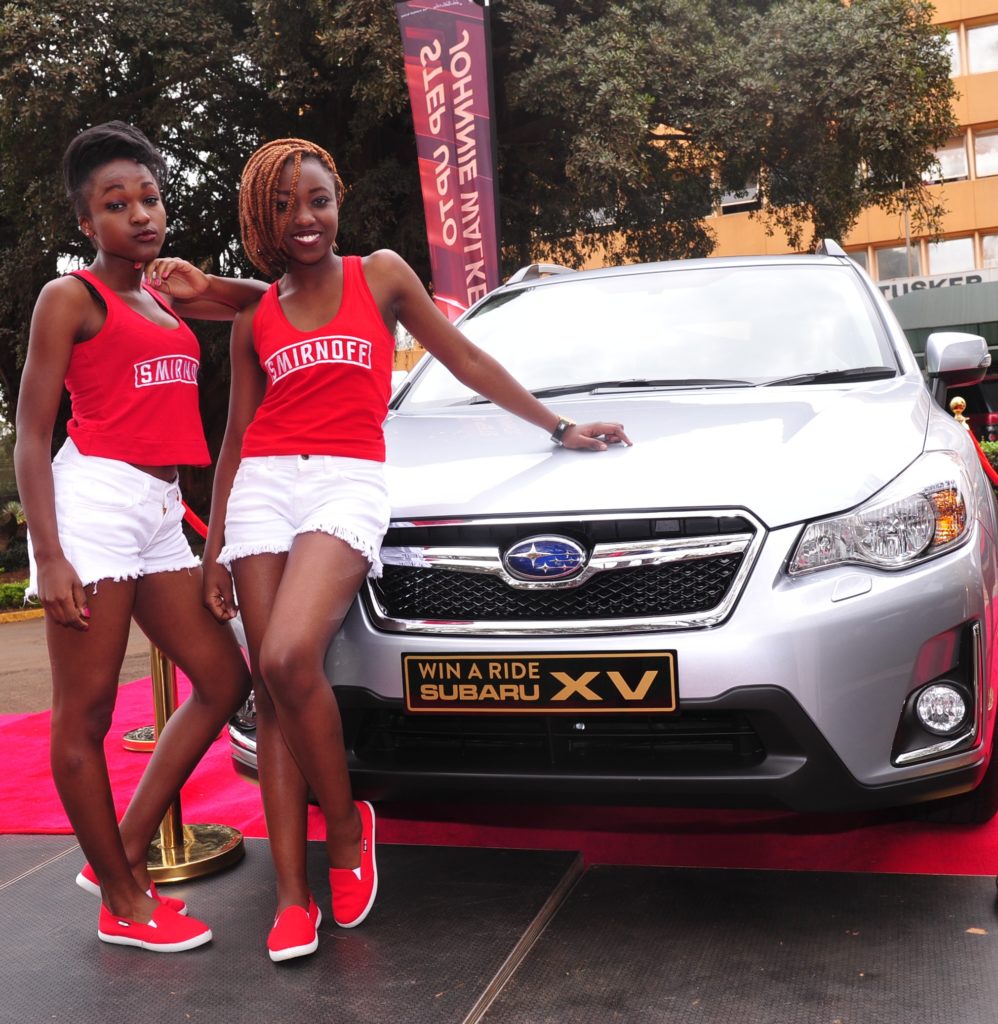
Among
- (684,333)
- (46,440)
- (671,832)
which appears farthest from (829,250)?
(46,440)

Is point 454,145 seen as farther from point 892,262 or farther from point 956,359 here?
point 892,262

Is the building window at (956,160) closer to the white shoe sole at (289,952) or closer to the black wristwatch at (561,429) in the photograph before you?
the black wristwatch at (561,429)

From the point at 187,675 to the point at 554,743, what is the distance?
894 mm

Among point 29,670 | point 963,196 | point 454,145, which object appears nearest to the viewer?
point 29,670

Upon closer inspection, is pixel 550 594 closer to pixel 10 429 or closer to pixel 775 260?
pixel 775 260

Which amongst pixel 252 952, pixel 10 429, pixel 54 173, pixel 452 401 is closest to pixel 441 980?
pixel 252 952

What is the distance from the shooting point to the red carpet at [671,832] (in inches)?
113

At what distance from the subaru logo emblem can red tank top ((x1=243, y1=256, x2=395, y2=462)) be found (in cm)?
38

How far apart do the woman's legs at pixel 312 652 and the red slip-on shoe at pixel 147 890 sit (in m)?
0.52

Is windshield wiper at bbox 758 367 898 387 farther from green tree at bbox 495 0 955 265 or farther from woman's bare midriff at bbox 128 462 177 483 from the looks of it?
green tree at bbox 495 0 955 265

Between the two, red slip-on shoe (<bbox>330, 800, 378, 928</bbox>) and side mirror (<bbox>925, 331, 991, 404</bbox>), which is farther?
side mirror (<bbox>925, 331, 991, 404</bbox>)

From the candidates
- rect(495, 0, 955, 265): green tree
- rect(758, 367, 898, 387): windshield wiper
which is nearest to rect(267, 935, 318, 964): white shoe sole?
rect(758, 367, 898, 387): windshield wiper

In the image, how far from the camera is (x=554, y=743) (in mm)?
2562

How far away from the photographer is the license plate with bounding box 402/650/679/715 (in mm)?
2424
